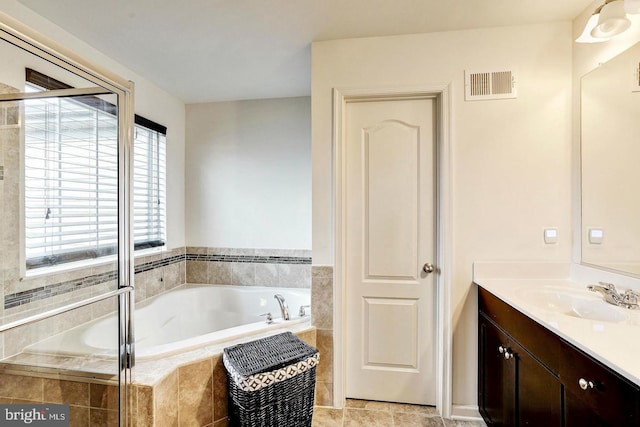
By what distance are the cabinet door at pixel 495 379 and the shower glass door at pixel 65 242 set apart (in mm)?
1809

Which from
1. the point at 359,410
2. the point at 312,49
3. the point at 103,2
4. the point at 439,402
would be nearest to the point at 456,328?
the point at 439,402

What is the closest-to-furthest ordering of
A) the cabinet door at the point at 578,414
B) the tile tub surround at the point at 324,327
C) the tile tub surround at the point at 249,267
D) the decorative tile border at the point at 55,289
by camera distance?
the cabinet door at the point at 578,414 → the decorative tile border at the point at 55,289 → the tile tub surround at the point at 324,327 → the tile tub surround at the point at 249,267

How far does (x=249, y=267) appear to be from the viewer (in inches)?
119

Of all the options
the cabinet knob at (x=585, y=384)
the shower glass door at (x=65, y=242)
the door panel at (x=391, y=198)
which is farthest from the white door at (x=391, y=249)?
the shower glass door at (x=65, y=242)

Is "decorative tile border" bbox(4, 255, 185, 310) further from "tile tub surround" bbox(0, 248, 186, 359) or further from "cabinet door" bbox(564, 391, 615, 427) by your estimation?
"cabinet door" bbox(564, 391, 615, 427)

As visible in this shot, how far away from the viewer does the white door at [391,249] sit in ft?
6.57

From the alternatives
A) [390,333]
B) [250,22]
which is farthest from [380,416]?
[250,22]

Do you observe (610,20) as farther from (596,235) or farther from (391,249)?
(391,249)

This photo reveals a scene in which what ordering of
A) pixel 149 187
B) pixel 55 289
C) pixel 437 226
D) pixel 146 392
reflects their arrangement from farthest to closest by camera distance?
pixel 149 187
pixel 437 226
pixel 55 289
pixel 146 392

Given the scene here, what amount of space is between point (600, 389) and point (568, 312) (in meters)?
0.74

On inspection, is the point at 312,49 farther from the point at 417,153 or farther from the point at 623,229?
the point at 623,229

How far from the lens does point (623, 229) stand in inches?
58.6

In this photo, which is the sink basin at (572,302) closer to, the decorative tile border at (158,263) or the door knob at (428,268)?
the door knob at (428,268)

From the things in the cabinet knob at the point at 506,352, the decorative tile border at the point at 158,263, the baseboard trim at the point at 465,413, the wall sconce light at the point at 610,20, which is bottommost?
the baseboard trim at the point at 465,413
